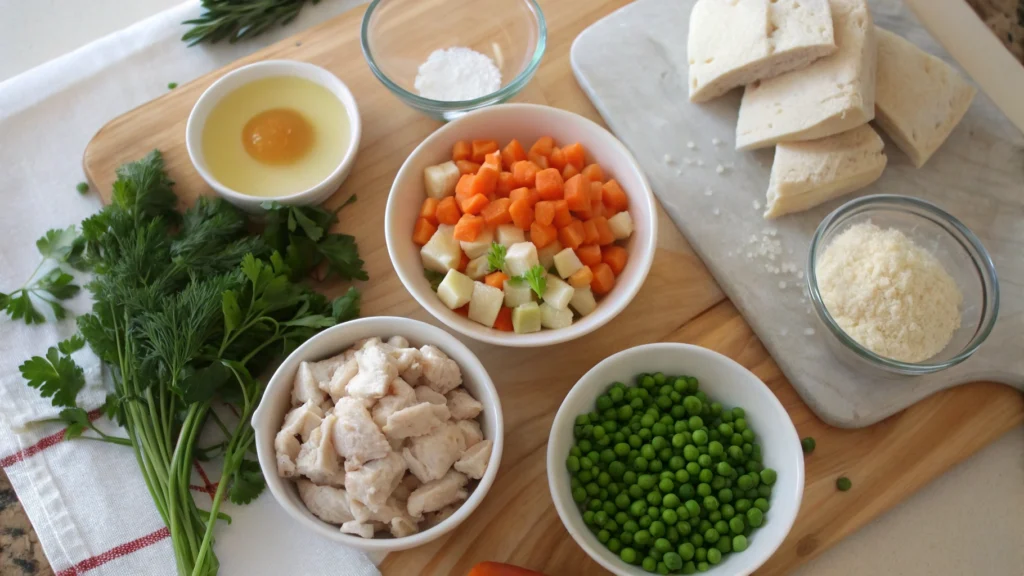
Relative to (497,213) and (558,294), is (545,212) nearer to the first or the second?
(497,213)

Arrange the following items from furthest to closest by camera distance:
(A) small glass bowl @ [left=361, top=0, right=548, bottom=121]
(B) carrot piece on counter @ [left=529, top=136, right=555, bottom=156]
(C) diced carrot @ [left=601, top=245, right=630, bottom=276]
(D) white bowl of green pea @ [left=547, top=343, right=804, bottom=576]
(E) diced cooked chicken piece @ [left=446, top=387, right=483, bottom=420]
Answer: (A) small glass bowl @ [left=361, top=0, right=548, bottom=121], (B) carrot piece on counter @ [left=529, top=136, right=555, bottom=156], (C) diced carrot @ [left=601, top=245, right=630, bottom=276], (E) diced cooked chicken piece @ [left=446, top=387, right=483, bottom=420], (D) white bowl of green pea @ [left=547, top=343, right=804, bottom=576]

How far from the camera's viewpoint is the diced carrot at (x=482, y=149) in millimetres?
2400

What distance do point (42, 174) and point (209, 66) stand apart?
72 centimetres

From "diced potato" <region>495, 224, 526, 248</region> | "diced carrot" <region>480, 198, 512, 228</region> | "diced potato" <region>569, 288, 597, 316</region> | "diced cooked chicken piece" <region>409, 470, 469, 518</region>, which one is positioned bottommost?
"diced cooked chicken piece" <region>409, 470, 469, 518</region>

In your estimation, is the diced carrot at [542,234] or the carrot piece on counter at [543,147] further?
the carrot piece on counter at [543,147]

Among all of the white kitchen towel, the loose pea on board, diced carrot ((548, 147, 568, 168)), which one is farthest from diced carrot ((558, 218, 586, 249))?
the white kitchen towel

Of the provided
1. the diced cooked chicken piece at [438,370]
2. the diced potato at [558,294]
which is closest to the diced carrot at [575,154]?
the diced potato at [558,294]

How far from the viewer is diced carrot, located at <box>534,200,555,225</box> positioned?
2242 millimetres

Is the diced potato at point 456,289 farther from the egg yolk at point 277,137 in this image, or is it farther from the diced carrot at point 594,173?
the egg yolk at point 277,137

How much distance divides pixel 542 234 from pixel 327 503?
98 centimetres

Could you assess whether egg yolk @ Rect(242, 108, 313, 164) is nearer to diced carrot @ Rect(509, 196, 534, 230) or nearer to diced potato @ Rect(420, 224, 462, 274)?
diced potato @ Rect(420, 224, 462, 274)

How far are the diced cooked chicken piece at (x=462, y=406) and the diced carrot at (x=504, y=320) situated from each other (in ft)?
0.77

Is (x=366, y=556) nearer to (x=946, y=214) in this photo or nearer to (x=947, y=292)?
(x=947, y=292)

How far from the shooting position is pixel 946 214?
7.82ft
